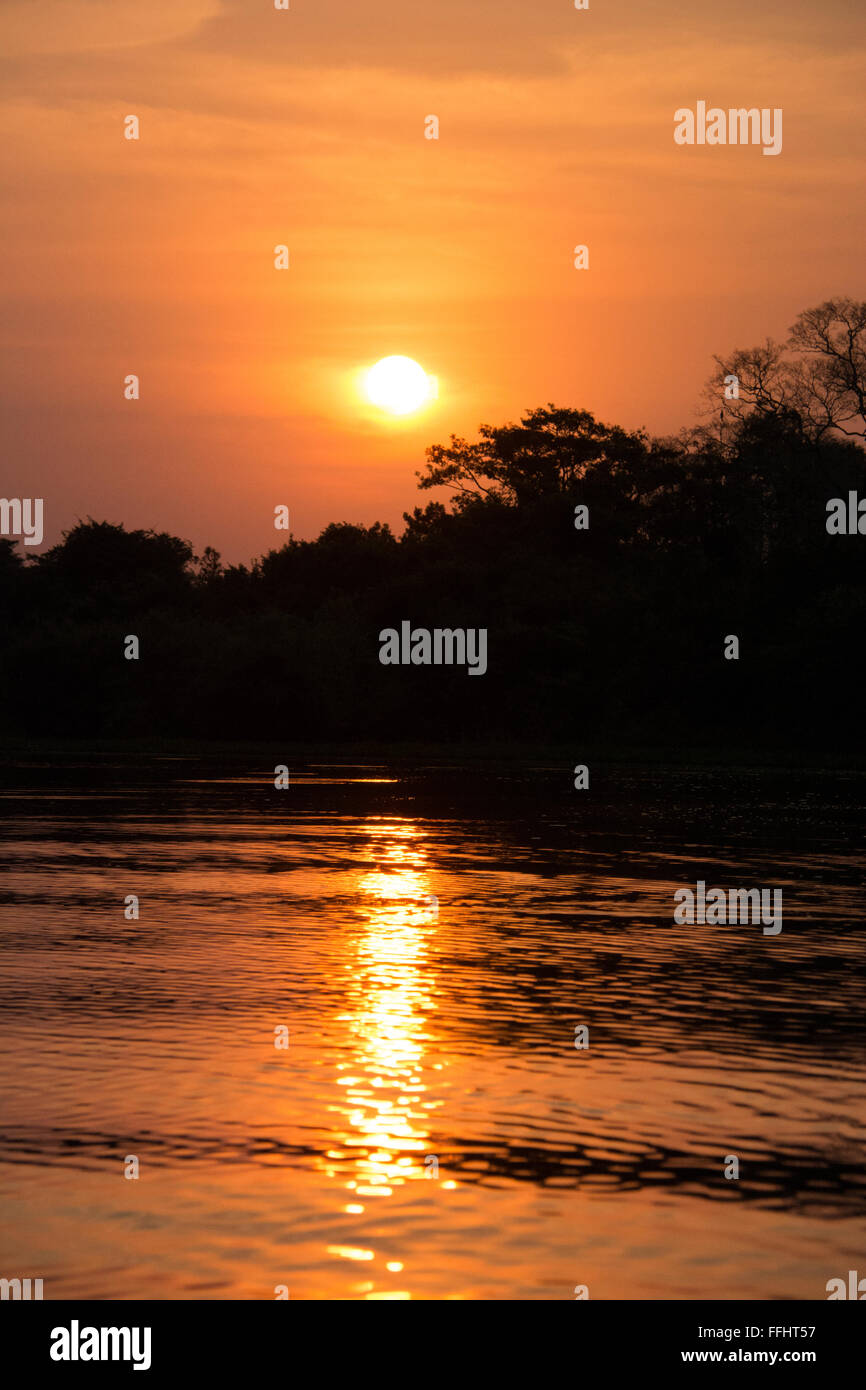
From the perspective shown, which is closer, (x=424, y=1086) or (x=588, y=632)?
(x=424, y=1086)

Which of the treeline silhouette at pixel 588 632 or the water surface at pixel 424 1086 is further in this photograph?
the treeline silhouette at pixel 588 632

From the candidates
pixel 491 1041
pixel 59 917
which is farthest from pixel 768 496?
pixel 491 1041

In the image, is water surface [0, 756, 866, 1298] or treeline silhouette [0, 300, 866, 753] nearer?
water surface [0, 756, 866, 1298]

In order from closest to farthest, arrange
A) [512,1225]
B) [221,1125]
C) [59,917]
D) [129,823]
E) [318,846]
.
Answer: [512,1225] < [221,1125] < [59,917] < [318,846] < [129,823]

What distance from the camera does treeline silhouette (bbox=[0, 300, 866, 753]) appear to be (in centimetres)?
7569

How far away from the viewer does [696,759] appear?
232 feet

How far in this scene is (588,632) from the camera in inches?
3196

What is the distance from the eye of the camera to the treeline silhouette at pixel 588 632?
7569 centimetres

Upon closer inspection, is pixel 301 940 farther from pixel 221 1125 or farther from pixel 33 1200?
pixel 33 1200

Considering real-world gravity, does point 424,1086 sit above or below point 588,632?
below

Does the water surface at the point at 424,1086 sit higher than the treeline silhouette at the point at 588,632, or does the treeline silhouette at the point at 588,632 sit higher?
the treeline silhouette at the point at 588,632

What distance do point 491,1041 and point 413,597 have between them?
76.9m

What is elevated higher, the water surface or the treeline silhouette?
the treeline silhouette
